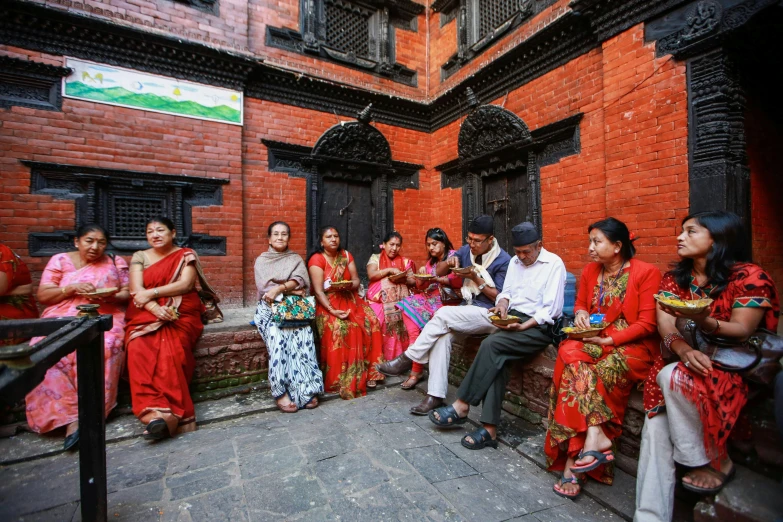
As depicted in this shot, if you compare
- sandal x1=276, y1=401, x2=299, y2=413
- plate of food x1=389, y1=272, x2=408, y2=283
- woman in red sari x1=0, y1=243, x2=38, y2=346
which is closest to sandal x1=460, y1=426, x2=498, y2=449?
sandal x1=276, y1=401, x2=299, y2=413

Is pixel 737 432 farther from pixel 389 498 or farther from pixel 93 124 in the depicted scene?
pixel 93 124

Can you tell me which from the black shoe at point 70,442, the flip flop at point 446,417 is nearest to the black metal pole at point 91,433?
the black shoe at point 70,442

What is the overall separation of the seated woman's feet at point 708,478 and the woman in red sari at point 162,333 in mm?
3471

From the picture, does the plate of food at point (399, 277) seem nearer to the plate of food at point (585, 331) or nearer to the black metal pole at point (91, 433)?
the plate of food at point (585, 331)

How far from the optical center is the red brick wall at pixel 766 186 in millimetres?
3820

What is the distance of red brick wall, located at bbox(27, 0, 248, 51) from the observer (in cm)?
489

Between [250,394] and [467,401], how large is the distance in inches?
91.4

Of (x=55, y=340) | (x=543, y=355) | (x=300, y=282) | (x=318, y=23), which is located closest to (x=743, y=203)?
(x=543, y=355)

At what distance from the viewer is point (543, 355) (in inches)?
121

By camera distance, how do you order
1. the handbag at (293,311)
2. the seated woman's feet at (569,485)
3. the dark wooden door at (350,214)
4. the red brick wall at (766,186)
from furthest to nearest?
the dark wooden door at (350,214), the red brick wall at (766,186), the handbag at (293,311), the seated woman's feet at (569,485)

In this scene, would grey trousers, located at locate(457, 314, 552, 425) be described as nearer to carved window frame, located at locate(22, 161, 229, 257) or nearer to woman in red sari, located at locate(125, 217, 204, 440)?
woman in red sari, located at locate(125, 217, 204, 440)

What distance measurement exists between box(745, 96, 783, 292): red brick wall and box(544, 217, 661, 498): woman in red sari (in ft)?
7.87

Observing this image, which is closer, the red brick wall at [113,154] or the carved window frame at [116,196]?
the red brick wall at [113,154]

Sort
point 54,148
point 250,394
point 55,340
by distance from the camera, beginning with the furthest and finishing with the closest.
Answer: point 54,148
point 250,394
point 55,340
